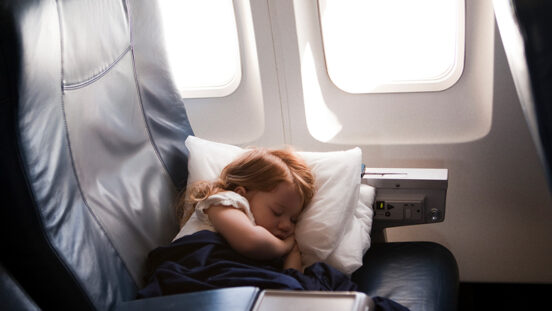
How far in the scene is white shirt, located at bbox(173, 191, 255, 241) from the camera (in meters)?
1.79

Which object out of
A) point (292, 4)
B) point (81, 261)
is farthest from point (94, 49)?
point (292, 4)

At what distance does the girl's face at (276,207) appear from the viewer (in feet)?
6.06

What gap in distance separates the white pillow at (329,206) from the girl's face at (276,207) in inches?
2.2

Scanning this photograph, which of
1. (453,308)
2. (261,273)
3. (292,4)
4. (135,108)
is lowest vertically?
(453,308)

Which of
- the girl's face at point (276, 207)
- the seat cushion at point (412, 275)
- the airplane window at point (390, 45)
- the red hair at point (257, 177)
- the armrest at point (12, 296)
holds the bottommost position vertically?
the seat cushion at point (412, 275)

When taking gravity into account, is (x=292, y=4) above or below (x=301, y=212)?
above

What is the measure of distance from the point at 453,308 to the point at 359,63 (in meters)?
1.19

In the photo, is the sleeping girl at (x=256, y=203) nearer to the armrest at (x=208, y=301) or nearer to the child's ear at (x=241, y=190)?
the child's ear at (x=241, y=190)

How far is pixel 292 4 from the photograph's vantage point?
2377mm

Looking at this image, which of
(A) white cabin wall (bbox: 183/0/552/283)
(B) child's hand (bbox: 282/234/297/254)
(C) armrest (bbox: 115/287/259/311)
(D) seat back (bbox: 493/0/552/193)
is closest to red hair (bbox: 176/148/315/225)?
(B) child's hand (bbox: 282/234/297/254)

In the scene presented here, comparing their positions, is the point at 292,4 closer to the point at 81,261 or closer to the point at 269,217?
the point at 269,217

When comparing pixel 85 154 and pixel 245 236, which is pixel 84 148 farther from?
pixel 245 236

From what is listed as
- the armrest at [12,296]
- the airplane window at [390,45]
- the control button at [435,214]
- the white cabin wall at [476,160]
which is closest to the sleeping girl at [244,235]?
the armrest at [12,296]

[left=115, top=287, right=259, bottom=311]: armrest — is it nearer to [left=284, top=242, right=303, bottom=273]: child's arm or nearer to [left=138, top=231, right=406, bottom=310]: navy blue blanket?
[left=138, top=231, right=406, bottom=310]: navy blue blanket
